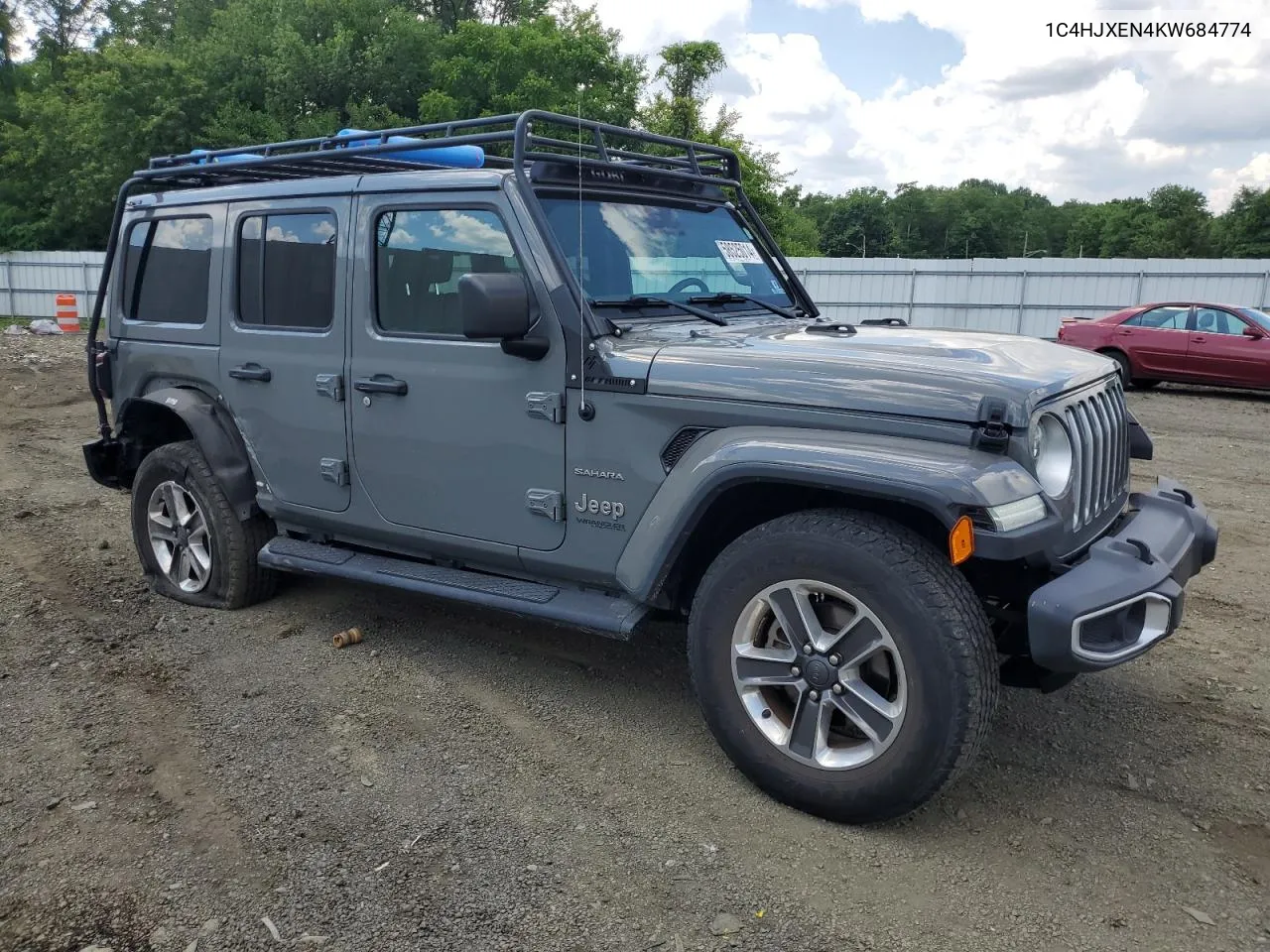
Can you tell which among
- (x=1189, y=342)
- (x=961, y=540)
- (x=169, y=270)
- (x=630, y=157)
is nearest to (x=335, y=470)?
(x=169, y=270)

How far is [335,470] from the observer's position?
4.49m

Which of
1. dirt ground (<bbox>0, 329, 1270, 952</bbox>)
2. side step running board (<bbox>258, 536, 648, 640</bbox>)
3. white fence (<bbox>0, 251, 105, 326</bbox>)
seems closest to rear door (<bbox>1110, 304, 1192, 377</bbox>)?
dirt ground (<bbox>0, 329, 1270, 952</bbox>)

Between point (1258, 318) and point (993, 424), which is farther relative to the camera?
point (1258, 318)

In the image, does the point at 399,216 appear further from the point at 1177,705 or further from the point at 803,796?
the point at 1177,705

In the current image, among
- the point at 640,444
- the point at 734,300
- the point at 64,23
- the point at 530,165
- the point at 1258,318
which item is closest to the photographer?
the point at 640,444

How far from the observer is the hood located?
9.92ft

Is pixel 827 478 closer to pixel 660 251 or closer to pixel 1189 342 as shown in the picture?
pixel 660 251

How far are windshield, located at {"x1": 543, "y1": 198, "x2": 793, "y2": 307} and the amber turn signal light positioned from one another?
1.69 m

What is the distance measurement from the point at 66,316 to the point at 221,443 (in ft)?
58.1

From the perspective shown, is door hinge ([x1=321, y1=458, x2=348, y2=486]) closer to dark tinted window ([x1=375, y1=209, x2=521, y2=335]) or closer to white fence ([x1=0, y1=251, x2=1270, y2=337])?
dark tinted window ([x1=375, y1=209, x2=521, y2=335])

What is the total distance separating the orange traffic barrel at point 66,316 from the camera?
776 inches

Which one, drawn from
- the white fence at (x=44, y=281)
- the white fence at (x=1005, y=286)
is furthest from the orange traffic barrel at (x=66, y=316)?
the white fence at (x=44, y=281)

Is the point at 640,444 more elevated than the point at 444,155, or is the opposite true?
the point at 444,155

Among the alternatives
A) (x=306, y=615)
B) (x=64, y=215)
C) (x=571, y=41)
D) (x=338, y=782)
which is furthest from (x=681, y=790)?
(x=64, y=215)
